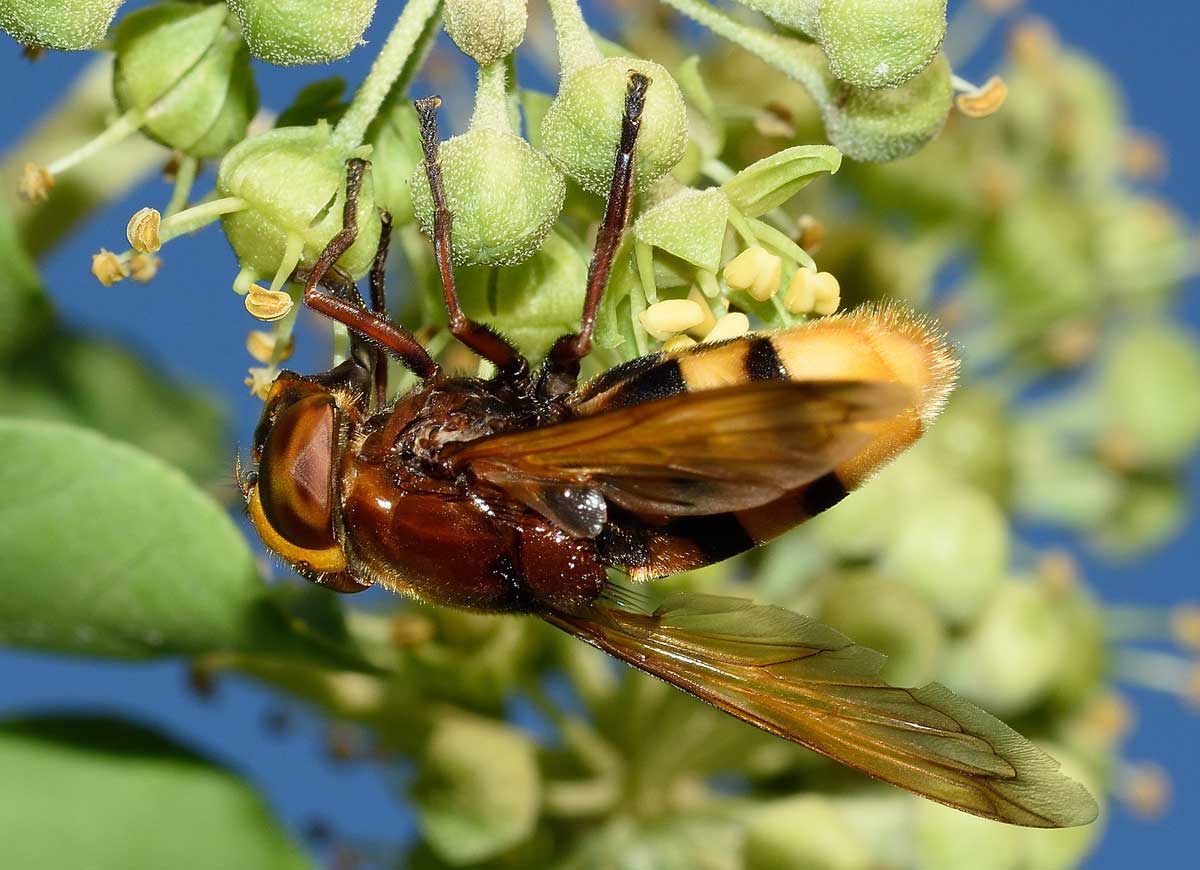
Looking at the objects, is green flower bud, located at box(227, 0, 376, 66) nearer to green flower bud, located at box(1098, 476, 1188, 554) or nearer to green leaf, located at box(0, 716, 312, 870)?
green leaf, located at box(0, 716, 312, 870)

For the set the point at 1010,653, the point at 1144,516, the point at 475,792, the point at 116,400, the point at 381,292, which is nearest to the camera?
the point at 381,292

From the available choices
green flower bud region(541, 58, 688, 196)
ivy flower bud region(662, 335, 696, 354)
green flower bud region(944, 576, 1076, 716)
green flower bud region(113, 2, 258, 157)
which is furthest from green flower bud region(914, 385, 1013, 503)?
green flower bud region(113, 2, 258, 157)

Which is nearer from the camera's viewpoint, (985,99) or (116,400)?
(985,99)

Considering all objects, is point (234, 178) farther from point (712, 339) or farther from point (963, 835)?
point (963, 835)

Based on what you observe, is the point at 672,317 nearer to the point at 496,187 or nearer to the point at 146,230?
the point at 496,187

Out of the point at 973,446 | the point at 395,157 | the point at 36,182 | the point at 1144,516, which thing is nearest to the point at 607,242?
the point at 395,157

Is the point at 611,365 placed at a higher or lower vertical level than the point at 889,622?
lower
